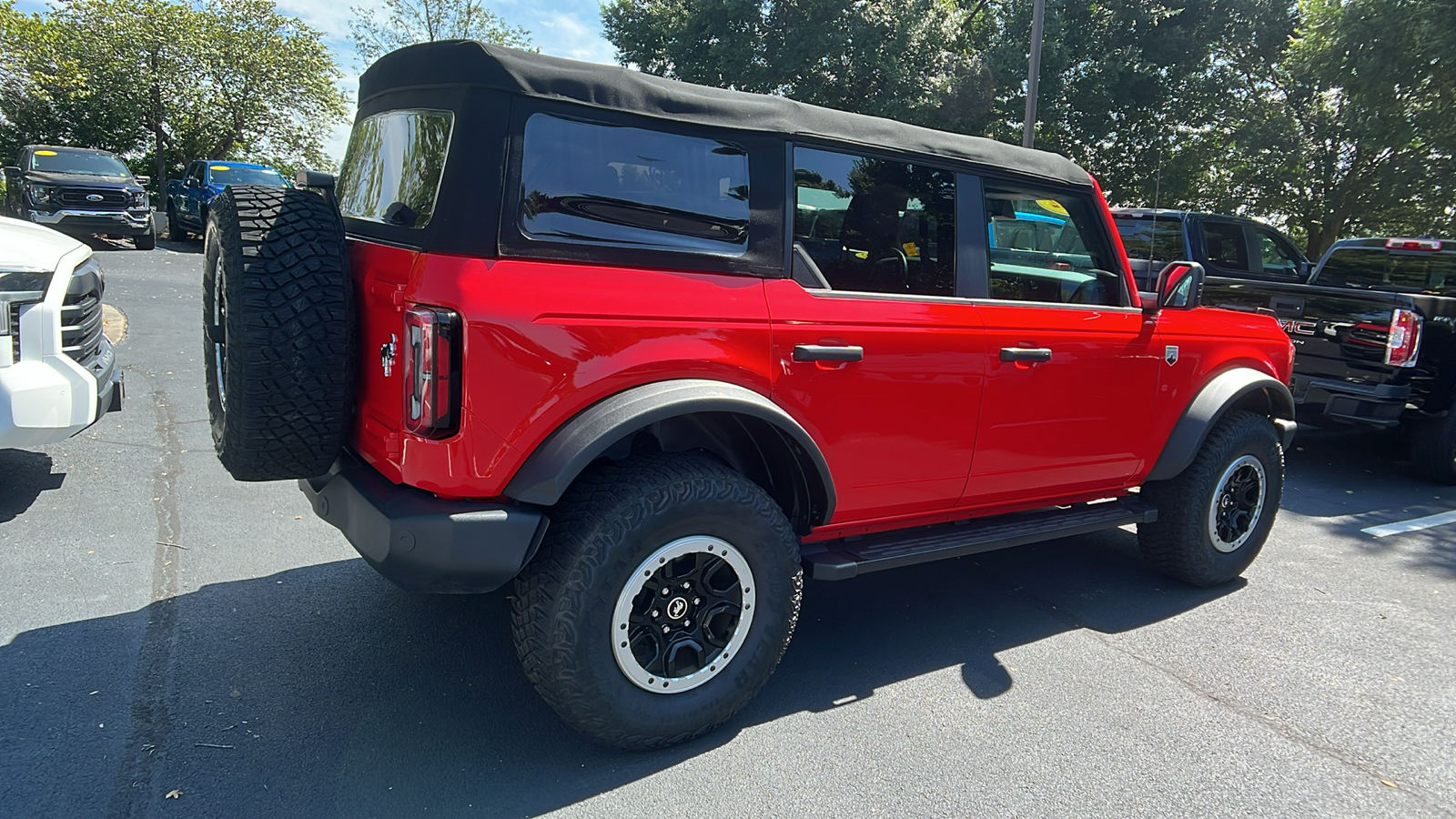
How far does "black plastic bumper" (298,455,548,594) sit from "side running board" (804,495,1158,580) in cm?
114

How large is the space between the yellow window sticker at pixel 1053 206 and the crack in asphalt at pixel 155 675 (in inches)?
146

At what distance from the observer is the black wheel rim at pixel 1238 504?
14.2 ft

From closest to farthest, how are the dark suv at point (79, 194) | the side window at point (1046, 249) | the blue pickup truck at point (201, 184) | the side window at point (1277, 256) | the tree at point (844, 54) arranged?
the side window at point (1046, 249) → the side window at point (1277, 256) → the dark suv at point (79, 194) → the blue pickup truck at point (201, 184) → the tree at point (844, 54)

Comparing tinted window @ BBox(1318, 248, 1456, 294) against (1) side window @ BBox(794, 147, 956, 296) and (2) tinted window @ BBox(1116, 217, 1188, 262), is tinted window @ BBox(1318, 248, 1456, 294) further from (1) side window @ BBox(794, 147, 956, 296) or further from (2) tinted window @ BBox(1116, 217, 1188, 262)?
(1) side window @ BBox(794, 147, 956, 296)

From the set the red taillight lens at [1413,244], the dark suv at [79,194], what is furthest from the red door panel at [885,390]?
the dark suv at [79,194]

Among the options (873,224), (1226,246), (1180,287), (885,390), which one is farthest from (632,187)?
(1226,246)

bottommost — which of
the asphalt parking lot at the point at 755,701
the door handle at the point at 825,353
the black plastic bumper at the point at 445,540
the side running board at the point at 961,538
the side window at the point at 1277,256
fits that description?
the asphalt parking lot at the point at 755,701

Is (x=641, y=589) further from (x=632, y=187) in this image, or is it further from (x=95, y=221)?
(x=95, y=221)

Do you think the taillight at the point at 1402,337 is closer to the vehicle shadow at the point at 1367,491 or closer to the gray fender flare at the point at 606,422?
the vehicle shadow at the point at 1367,491

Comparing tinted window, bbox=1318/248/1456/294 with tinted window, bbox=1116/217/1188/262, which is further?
tinted window, bbox=1116/217/1188/262

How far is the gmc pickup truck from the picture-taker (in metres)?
6.45

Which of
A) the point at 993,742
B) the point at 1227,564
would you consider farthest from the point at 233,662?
the point at 1227,564

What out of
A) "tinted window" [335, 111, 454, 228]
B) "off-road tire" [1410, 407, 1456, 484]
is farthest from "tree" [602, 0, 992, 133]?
"tinted window" [335, 111, 454, 228]

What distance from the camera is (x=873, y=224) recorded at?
11.0 feet
